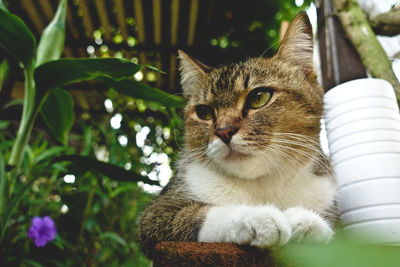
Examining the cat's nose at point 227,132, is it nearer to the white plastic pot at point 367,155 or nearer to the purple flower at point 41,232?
the white plastic pot at point 367,155

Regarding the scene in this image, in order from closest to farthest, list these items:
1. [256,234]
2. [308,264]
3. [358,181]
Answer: [308,264] → [256,234] → [358,181]

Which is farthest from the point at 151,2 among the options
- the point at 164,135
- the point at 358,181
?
the point at 358,181

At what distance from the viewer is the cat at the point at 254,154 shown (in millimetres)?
1007

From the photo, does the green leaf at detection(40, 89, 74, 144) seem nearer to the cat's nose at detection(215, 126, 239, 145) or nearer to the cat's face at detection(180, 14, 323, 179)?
the cat's face at detection(180, 14, 323, 179)

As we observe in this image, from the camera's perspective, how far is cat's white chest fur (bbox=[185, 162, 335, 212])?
1064 mm

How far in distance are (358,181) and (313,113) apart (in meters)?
0.31

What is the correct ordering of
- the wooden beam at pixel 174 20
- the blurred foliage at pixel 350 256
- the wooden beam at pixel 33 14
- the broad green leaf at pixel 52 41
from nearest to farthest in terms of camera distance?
1. the blurred foliage at pixel 350 256
2. the broad green leaf at pixel 52 41
3. the wooden beam at pixel 33 14
4. the wooden beam at pixel 174 20

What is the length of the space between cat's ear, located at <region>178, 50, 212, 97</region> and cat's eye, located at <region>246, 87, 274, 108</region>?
37 centimetres

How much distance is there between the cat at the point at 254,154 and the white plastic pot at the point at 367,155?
0.08m

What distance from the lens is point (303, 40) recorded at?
130 cm

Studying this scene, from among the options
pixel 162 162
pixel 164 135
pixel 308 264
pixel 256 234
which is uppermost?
pixel 164 135

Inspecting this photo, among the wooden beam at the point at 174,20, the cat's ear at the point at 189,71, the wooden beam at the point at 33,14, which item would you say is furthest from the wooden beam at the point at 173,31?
the wooden beam at the point at 33,14

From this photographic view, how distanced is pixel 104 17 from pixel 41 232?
1980mm

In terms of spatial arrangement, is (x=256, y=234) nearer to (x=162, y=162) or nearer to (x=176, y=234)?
(x=176, y=234)
